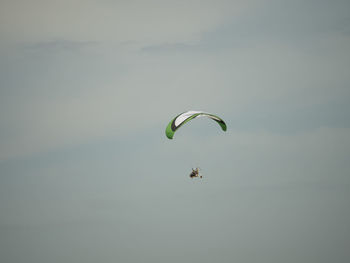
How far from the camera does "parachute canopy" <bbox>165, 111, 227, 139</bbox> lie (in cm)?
5994

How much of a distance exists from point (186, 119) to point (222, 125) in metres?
5.21

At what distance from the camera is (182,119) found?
200 feet

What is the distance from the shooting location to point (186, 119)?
60625mm

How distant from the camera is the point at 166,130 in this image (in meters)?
60.6

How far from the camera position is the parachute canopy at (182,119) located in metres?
59.9

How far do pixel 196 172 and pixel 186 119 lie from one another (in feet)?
22.6

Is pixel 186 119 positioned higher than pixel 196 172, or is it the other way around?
pixel 186 119

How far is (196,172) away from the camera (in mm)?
61219

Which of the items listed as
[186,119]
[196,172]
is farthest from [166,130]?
[196,172]

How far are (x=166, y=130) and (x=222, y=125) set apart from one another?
24.9 feet

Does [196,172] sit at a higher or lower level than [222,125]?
lower

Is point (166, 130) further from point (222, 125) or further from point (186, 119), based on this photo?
point (222, 125)

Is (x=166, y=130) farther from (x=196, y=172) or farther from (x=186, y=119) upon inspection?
(x=196, y=172)
